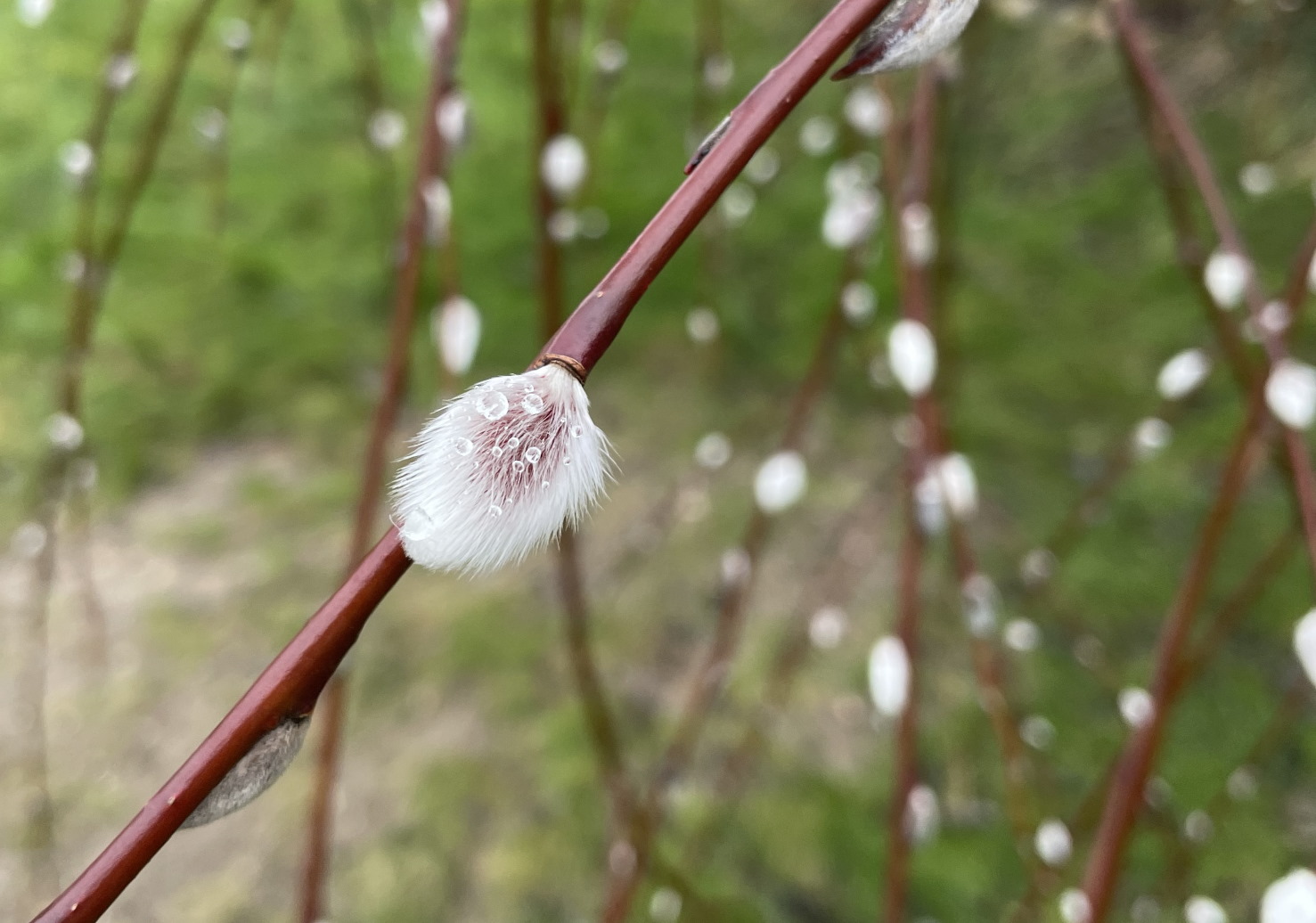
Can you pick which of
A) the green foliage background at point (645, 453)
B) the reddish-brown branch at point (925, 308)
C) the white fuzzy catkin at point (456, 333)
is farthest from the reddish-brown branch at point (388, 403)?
the green foliage background at point (645, 453)

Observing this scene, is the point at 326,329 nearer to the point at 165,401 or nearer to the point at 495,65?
the point at 165,401

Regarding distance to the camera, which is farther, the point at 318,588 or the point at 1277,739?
the point at 318,588

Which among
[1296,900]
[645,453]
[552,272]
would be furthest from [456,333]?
[645,453]

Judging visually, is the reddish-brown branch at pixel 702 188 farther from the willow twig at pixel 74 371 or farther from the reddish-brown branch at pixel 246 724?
the willow twig at pixel 74 371

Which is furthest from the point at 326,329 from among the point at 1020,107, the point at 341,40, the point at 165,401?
the point at 1020,107

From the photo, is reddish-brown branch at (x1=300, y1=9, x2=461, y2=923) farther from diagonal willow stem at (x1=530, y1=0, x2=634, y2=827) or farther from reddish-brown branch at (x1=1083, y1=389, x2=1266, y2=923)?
reddish-brown branch at (x1=1083, y1=389, x2=1266, y2=923)

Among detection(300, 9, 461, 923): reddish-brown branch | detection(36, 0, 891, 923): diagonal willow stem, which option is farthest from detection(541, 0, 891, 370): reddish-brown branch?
detection(300, 9, 461, 923): reddish-brown branch

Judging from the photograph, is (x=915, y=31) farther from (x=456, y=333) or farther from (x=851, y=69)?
(x=456, y=333)
